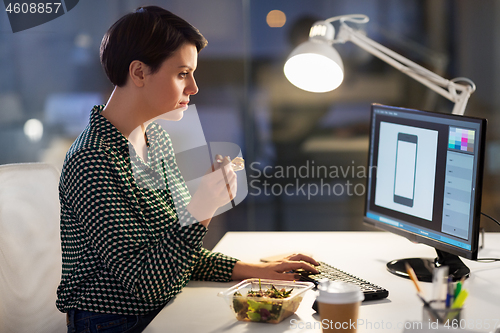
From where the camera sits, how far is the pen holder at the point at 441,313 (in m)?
0.66

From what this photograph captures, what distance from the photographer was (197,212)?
3.23 ft

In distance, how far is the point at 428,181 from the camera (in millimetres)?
1125

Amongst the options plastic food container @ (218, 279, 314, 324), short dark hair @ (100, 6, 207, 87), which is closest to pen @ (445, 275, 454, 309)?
plastic food container @ (218, 279, 314, 324)

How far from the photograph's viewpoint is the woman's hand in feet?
3.62

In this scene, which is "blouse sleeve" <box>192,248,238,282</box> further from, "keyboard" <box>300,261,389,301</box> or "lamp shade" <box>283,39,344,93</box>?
"lamp shade" <box>283,39,344,93</box>

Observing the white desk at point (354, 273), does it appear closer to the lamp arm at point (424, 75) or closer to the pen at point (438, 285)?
the pen at point (438, 285)

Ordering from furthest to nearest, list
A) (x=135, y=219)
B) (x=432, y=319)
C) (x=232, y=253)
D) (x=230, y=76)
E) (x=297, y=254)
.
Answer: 1. (x=230, y=76)
2. (x=232, y=253)
3. (x=297, y=254)
4. (x=135, y=219)
5. (x=432, y=319)

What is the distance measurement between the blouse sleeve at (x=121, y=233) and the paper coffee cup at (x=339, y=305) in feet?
1.10

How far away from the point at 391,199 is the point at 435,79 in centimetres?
44

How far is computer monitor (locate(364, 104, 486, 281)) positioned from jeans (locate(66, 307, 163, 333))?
25.3 inches

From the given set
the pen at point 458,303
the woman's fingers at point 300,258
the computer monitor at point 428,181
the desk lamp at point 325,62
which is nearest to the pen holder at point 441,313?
the pen at point 458,303

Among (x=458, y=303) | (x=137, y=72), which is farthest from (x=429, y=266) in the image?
(x=137, y=72)

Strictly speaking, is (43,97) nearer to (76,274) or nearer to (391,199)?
(76,274)

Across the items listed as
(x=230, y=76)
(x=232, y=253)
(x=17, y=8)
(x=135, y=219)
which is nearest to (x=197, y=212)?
(x=135, y=219)
